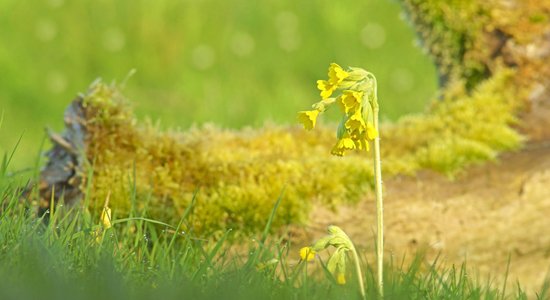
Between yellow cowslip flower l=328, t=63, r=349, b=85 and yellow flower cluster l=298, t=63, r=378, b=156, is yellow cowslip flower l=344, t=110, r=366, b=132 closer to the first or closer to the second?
yellow flower cluster l=298, t=63, r=378, b=156

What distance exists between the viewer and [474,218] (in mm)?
3725

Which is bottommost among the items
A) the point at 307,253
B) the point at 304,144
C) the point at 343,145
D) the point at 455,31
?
the point at 307,253

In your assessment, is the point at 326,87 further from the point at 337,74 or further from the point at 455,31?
the point at 455,31

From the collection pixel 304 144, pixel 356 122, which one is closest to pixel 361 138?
pixel 356 122

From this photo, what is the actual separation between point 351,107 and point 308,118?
116mm

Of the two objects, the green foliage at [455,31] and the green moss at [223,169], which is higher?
the green foliage at [455,31]

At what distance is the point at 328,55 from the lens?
7.88 metres

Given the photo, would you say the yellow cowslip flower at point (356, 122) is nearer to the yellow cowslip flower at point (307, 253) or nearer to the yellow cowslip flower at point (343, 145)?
the yellow cowslip flower at point (343, 145)

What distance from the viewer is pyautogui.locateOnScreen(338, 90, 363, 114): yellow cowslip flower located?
2.31 metres

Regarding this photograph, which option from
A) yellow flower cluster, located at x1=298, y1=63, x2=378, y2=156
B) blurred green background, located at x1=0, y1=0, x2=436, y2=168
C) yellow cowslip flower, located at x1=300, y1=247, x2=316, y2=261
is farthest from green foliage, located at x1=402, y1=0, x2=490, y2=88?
blurred green background, located at x1=0, y1=0, x2=436, y2=168

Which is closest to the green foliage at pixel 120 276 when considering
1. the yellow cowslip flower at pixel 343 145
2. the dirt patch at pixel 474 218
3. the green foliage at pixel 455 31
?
the yellow cowslip flower at pixel 343 145

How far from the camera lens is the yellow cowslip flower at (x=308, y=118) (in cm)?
233

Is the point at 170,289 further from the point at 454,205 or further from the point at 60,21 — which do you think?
the point at 60,21

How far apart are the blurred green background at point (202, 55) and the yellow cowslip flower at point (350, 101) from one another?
4.58 metres
